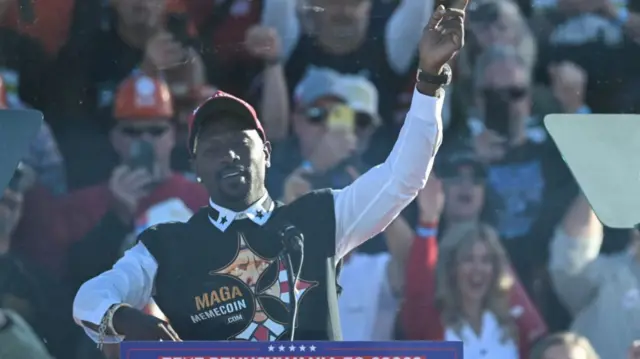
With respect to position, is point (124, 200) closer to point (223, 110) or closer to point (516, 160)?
point (223, 110)

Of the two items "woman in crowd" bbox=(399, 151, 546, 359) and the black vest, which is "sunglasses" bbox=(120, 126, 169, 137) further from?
"woman in crowd" bbox=(399, 151, 546, 359)

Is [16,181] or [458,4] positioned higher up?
[458,4]

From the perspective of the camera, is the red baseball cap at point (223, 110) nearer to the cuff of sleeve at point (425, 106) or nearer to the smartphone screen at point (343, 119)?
the smartphone screen at point (343, 119)

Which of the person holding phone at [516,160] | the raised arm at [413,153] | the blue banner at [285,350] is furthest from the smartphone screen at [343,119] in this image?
the blue banner at [285,350]

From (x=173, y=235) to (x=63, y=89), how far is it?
2.16 ft

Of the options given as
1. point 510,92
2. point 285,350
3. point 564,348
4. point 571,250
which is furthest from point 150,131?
point 564,348

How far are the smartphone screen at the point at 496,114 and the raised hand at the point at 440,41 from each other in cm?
20

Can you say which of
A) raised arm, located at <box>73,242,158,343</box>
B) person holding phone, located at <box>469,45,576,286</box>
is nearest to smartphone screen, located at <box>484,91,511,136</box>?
person holding phone, located at <box>469,45,576,286</box>

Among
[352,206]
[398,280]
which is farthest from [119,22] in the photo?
[398,280]

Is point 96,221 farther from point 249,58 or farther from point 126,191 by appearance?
point 249,58

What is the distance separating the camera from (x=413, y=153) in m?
3.63

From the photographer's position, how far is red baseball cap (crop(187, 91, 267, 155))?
3676mm

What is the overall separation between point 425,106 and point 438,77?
113 mm

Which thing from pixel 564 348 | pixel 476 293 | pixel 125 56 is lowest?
pixel 564 348
